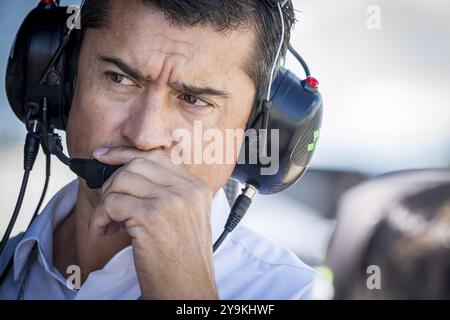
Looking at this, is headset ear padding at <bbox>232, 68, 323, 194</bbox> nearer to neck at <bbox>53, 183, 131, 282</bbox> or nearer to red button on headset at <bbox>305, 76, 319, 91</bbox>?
red button on headset at <bbox>305, 76, 319, 91</bbox>

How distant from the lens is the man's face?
1.32m

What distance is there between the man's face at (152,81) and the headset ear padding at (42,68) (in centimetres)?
3

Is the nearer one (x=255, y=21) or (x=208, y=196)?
(x=208, y=196)

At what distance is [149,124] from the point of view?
1271mm

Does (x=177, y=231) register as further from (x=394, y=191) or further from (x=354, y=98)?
(x=354, y=98)

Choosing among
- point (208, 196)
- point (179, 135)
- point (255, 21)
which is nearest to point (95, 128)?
point (179, 135)

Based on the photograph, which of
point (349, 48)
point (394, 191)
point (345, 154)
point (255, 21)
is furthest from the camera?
point (345, 154)

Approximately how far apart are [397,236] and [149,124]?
706 mm

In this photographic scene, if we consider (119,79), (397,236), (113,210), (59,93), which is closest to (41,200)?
(59,93)

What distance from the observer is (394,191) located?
0.70 meters

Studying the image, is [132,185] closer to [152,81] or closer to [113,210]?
[113,210]

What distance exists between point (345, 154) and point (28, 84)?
0.83 meters

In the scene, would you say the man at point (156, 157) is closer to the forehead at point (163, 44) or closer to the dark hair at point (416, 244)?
the forehead at point (163, 44)

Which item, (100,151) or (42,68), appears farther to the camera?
(42,68)
